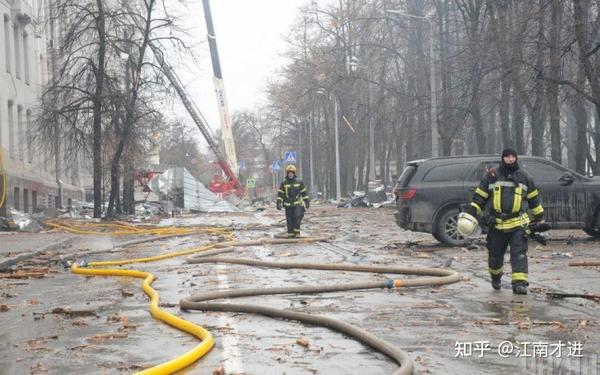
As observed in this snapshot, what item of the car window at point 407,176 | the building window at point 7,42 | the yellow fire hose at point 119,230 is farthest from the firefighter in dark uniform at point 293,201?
the building window at point 7,42

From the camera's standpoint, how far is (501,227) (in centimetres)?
944

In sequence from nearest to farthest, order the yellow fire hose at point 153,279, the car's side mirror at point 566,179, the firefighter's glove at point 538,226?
the yellow fire hose at point 153,279 → the firefighter's glove at point 538,226 → the car's side mirror at point 566,179

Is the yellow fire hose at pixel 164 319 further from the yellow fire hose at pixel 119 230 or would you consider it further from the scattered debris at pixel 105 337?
the yellow fire hose at pixel 119 230

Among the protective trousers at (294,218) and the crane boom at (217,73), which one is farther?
the crane boom at (217,73)

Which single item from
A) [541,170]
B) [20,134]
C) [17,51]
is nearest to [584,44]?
[541,170]

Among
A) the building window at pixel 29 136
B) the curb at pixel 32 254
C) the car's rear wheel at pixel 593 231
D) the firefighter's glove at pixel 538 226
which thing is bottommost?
the curb at pixel 32 254

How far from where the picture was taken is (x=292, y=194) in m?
19.5

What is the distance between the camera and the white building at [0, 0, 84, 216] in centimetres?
3294

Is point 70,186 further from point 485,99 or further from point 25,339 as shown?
point 25,339

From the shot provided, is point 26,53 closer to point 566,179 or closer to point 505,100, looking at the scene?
point 505,100

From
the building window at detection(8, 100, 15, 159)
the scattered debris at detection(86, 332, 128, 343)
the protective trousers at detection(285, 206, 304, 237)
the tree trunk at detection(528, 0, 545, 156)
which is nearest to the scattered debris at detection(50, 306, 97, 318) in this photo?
the scattered debris at detection(86, 332, 128, 343)

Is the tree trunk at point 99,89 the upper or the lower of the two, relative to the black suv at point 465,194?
upper

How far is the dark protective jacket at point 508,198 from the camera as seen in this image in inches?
371

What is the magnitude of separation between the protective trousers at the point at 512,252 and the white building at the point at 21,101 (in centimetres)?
2458
